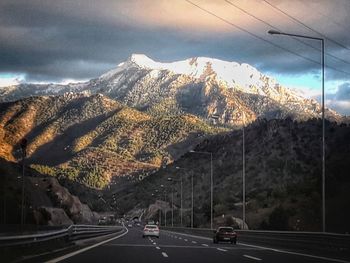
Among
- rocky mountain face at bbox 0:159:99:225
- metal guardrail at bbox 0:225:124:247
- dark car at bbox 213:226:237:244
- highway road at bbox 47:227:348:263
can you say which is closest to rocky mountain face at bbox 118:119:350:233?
dark car at bbox 213:226:237:244

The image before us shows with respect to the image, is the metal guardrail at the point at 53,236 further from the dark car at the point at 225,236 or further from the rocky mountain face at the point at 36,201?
the rocky mountain face at the point at 36,201

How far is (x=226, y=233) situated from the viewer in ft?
149

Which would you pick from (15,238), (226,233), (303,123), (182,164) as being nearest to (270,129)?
(303,123)

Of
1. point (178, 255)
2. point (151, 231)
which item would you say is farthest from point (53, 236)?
point (151, 231)

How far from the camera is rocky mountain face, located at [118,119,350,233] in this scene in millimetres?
77062

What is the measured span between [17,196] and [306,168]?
56606 mm

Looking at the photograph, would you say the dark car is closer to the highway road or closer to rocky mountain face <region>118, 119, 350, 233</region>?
the highway road

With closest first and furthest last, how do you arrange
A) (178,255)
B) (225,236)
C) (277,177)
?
(178,255), (225,236), (277,177)

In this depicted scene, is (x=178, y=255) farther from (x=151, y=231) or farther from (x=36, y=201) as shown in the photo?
(x=36, y=201)

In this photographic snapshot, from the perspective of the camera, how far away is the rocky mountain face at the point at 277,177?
7706cm

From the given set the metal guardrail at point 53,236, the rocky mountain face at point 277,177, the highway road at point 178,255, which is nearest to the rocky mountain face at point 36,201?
the rocky mountain face at point 277,177

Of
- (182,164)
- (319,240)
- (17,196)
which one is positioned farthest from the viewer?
(182,164)

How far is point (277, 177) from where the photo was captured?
409 feet

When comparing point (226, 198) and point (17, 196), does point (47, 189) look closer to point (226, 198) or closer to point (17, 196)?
Result: point (17, 196)
